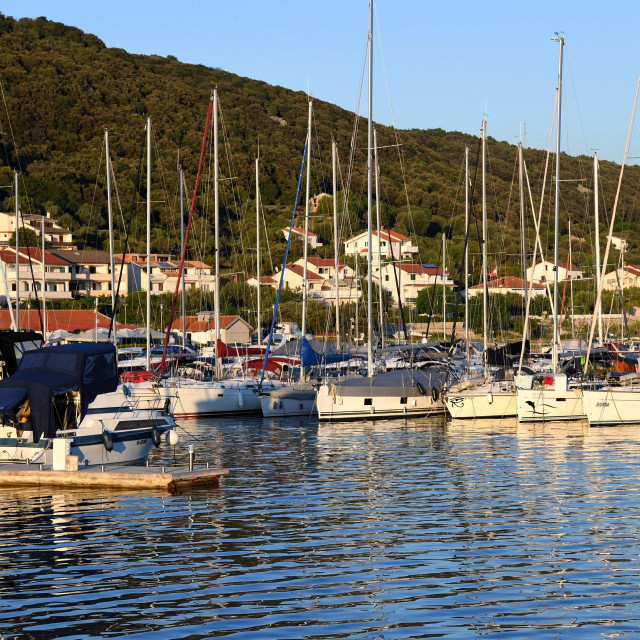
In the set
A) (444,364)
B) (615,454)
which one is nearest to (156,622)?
(615,454)

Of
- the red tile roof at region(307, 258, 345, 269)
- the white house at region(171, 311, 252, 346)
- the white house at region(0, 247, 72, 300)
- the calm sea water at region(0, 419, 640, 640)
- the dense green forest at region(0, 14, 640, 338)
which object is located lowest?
the calm sea water at region(0, 419, 640, 640)

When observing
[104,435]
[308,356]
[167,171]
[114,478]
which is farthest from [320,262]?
[114,478]

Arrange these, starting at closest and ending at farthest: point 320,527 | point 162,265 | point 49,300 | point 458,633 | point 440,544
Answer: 1. point 458,633
2. point 440,544
3. point 320,527
4. point 49,300
5. point 162,265

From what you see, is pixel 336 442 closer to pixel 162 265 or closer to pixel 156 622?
pixel 156 622

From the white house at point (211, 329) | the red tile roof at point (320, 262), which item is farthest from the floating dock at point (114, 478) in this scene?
the red tile roof at point (320, 262)

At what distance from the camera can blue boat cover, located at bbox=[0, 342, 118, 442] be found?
2750cm

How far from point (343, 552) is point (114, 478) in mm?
8726

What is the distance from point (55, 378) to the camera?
28.1m

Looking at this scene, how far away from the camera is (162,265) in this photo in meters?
122

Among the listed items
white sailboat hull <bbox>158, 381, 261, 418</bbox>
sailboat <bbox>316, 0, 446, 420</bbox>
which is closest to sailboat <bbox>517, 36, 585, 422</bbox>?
sailboat <bbox>316, 0, 446, 420</bbox>

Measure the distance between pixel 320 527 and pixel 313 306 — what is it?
2814 inches

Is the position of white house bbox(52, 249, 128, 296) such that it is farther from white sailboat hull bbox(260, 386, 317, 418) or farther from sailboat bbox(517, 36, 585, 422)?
sailboat bbox(517, 36, 585, 422)

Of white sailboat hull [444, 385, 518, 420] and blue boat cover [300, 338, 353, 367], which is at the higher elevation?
blue boat cover [300, 338, 353, 367]

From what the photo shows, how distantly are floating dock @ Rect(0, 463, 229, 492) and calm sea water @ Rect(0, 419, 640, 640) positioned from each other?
460 millimetres
